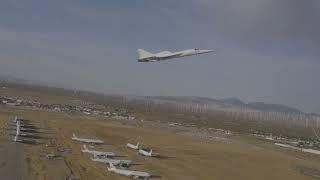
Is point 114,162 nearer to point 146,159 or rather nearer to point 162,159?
point 146,159

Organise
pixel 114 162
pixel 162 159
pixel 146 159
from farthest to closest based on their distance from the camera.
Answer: pixel 162 159 → pixel 146 159 → pixel 114 162

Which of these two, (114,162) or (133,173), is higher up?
(114,162)

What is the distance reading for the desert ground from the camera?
40237 millimetres

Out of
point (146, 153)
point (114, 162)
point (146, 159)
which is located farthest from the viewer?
point (146, 153)

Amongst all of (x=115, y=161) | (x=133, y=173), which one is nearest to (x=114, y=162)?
(x=115, y=161)

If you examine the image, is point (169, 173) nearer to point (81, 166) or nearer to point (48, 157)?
point (81, 166)

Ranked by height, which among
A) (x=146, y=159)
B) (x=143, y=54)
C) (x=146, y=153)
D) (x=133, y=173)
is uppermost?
(x=143, y=54)

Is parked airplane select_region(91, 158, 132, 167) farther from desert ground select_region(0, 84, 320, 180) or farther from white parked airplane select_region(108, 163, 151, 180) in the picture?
white parked airplane select_region(108, 163, 151, 180)

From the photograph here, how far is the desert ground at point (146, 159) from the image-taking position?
132 ft

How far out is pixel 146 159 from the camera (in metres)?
51.0

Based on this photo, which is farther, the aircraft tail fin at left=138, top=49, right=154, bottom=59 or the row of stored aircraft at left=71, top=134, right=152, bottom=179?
the aircraft tail fin at left=138, top=49, right=154, bottom=59

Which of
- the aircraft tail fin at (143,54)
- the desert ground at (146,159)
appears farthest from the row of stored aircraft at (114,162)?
the aircraft tail fin at (143,54)

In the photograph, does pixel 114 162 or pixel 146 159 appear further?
pixel 146 159

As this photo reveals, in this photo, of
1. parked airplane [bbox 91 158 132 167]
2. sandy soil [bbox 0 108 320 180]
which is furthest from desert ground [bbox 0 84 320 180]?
parked airplane [bbox 91 158 132 167]
